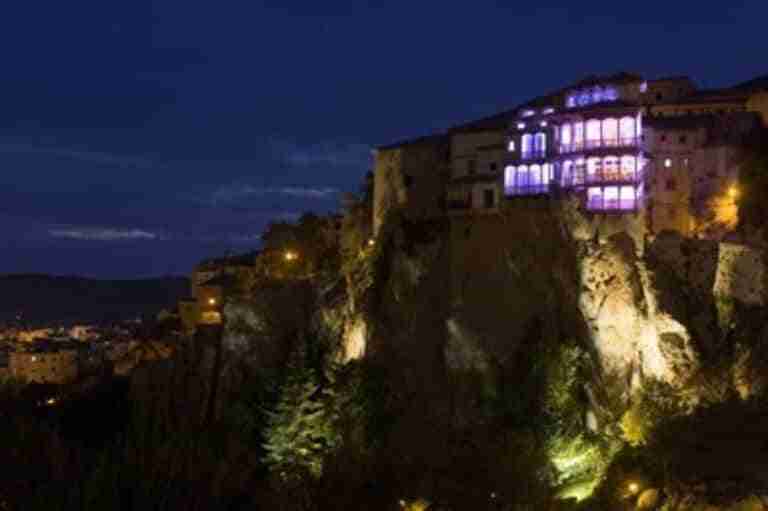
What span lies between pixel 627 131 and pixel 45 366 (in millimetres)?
75497

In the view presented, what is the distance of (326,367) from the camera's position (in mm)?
66375

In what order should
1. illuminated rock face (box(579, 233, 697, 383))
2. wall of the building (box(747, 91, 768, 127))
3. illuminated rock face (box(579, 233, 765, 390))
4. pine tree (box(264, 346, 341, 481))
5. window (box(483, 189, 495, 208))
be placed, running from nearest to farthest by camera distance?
illuminated rock face (box(579, 233, 765, 390)) → illuminated rock face (box(579, 233, 697, 383)) → window (box(483, 189, 495, 208)) → wall of the building (box(747, 91, 768, 127)) → pine tree (box(264, 346, 341, 481))

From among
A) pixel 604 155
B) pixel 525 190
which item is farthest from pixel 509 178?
pixel 604 155

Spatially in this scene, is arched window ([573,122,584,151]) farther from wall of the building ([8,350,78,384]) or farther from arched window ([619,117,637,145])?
wall of the building ([8,350,78,384])

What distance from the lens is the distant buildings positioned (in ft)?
195

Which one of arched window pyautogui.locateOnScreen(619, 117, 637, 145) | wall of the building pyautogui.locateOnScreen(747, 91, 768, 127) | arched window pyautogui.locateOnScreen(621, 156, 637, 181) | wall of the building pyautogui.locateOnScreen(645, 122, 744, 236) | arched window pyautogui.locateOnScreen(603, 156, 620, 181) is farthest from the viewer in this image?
wall of the building pyautogui.locateOnScreen(747, 91, 768, 127)

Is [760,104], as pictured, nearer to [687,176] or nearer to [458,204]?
[687,176]

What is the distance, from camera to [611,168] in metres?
59.4

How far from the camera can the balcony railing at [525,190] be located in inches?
2407

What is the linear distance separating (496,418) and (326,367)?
42.4ft

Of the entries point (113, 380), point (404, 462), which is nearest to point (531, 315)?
point (404, 462)

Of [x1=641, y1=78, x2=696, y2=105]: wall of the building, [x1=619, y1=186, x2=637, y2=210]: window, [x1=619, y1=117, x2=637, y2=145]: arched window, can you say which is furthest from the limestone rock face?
[x1=641, y1=78, x2=696, y2=105]: wall of the building

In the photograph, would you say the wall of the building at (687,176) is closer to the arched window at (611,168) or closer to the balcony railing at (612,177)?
the balcony railing at (612,177)

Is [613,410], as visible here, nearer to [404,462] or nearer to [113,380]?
[404,462]
